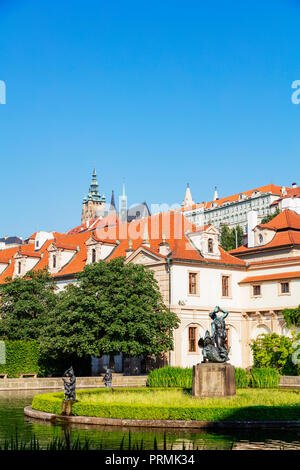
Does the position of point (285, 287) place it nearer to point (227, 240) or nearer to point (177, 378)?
point (177, 378)

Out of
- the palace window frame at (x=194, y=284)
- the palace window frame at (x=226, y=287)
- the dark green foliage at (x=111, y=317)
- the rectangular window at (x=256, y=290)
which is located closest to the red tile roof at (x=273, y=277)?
the rectangular window at (x=256, y=290)

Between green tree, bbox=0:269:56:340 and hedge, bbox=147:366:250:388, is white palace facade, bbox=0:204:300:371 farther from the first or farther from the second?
hedge, bbox=147:366:250:388

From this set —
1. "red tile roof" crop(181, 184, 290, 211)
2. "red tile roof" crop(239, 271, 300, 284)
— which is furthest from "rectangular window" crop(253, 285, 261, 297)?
"red tile roof" crop(181, 184, 290, 211)

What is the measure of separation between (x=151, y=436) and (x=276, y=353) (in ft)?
92.5

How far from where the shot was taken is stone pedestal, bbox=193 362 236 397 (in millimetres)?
25562

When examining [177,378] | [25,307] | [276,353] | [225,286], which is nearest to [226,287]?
[225,286]

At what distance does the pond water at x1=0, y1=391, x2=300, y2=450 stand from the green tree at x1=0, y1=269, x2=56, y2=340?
28434mm

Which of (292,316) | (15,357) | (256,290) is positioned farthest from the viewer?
(256,290)

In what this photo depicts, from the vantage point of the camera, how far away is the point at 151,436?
61.5ft

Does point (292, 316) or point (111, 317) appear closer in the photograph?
point (111, 317)

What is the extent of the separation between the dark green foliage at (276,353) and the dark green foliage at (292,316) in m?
1.57

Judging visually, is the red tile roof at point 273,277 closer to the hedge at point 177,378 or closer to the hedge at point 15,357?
the hedge at point 177,378

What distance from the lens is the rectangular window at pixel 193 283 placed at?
50688mm
